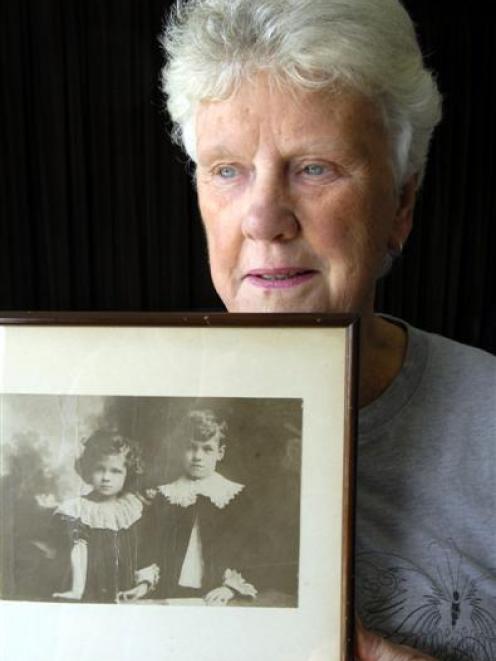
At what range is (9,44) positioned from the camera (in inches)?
125

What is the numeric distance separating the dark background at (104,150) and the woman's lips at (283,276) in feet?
8.55

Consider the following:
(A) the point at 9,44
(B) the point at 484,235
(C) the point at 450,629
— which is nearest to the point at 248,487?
(C) the point at 450,629

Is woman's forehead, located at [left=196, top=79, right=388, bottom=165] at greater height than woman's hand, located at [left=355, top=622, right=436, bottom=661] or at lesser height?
greater

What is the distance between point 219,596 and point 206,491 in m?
0.09

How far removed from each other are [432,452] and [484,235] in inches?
133

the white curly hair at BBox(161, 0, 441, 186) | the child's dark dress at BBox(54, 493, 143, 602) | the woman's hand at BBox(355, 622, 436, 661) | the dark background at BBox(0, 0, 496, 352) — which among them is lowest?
the woman's hand at BBox(355, 622, 436, 661)

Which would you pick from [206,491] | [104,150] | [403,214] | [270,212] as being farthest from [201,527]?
[104,150]

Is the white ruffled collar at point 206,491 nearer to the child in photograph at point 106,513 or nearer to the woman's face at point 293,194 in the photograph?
the child in photograph at point 106,513

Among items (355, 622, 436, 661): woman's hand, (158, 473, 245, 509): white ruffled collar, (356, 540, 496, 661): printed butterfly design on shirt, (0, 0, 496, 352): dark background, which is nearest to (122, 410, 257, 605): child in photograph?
(158, 473, 245, 509): white ruffled collar

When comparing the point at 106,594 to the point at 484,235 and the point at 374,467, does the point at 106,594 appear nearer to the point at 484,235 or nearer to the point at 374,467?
the point at 374,467

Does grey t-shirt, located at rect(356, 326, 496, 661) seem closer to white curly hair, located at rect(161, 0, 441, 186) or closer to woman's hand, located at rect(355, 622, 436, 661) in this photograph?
woman's hand, located at rect(355, 622, 436, 661)

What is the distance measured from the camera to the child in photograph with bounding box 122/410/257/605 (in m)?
0.53

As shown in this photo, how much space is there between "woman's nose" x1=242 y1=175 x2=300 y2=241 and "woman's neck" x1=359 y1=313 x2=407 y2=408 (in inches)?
7.5

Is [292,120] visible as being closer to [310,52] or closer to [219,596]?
[310,52]
